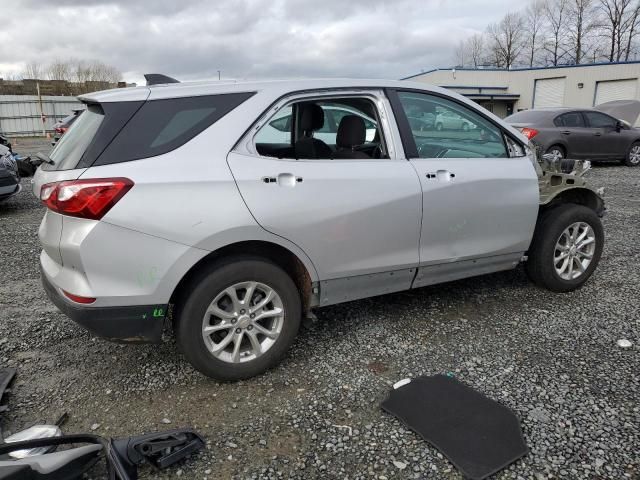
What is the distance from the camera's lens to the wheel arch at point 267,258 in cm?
281

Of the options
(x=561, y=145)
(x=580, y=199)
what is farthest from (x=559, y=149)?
(x=580, y=199)

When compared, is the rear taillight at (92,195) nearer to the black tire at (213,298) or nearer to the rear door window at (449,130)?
the black tire at (213,298)

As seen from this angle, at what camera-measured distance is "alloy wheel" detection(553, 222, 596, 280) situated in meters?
4.28

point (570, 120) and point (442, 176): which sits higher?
point (570, 120)

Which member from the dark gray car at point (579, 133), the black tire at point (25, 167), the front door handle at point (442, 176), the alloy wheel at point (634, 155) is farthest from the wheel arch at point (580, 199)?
the alloy wheel at point (634, 155)

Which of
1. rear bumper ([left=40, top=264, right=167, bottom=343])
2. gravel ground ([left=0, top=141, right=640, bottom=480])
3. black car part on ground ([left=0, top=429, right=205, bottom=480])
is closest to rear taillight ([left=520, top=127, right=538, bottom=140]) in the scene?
gravel ground ([left=0, top=141, right=640, bottom=480])

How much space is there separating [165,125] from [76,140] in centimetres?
54

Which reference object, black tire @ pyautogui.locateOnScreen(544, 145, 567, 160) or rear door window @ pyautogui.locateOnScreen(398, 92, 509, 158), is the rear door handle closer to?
rear door window @ pyautogui.locateOnScreen(398, 92, 509, 158)

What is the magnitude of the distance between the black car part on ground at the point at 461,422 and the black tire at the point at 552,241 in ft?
5.47

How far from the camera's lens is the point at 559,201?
4438 millimetres

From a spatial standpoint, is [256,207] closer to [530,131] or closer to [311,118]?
[311,118]

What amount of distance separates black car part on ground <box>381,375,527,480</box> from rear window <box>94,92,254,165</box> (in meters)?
1.86

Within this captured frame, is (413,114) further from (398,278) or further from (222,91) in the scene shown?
(222,91)

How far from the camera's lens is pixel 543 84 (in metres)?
32.4
